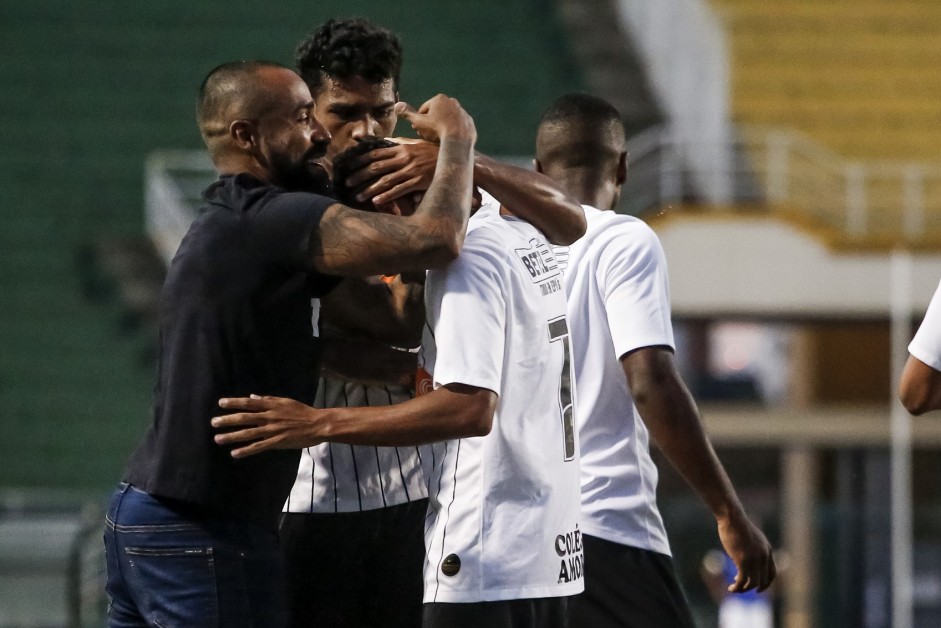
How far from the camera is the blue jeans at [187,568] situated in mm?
2758

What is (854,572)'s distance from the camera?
11688 mm

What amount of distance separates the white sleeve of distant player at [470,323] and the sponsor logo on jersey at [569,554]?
1.12 feet

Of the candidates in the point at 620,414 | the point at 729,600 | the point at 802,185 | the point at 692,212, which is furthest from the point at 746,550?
the point at 802,185

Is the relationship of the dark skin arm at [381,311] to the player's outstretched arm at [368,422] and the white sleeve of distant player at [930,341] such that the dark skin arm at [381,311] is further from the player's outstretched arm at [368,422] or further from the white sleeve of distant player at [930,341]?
the white sleeve of distant player at [930,341]

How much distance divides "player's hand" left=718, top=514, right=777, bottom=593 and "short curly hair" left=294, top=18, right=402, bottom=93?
46.8 inches

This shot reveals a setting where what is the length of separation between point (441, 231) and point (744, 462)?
1029 centimetres

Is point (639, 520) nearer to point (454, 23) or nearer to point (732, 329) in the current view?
point (732, 329)

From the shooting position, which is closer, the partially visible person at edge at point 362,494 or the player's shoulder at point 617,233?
the partially visible person at edge at point 362,494

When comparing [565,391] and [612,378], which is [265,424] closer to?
[565,391]

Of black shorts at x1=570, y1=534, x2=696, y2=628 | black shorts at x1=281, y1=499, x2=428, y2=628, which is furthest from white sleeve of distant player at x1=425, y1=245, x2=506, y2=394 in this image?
black shorts at x1=570, y1=534, x2=696, y2=628

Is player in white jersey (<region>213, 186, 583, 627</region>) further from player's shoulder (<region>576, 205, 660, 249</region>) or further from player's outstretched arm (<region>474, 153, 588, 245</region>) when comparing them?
player's shoulder (<region>576, 205, 660, 249</region>)

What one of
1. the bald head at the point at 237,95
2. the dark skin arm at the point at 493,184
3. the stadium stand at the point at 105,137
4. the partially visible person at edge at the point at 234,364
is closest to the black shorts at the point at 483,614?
the partially visible person at edge at the point at 234,364

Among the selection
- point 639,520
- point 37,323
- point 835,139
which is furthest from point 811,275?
point 639,520

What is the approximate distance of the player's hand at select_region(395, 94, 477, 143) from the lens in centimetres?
288
